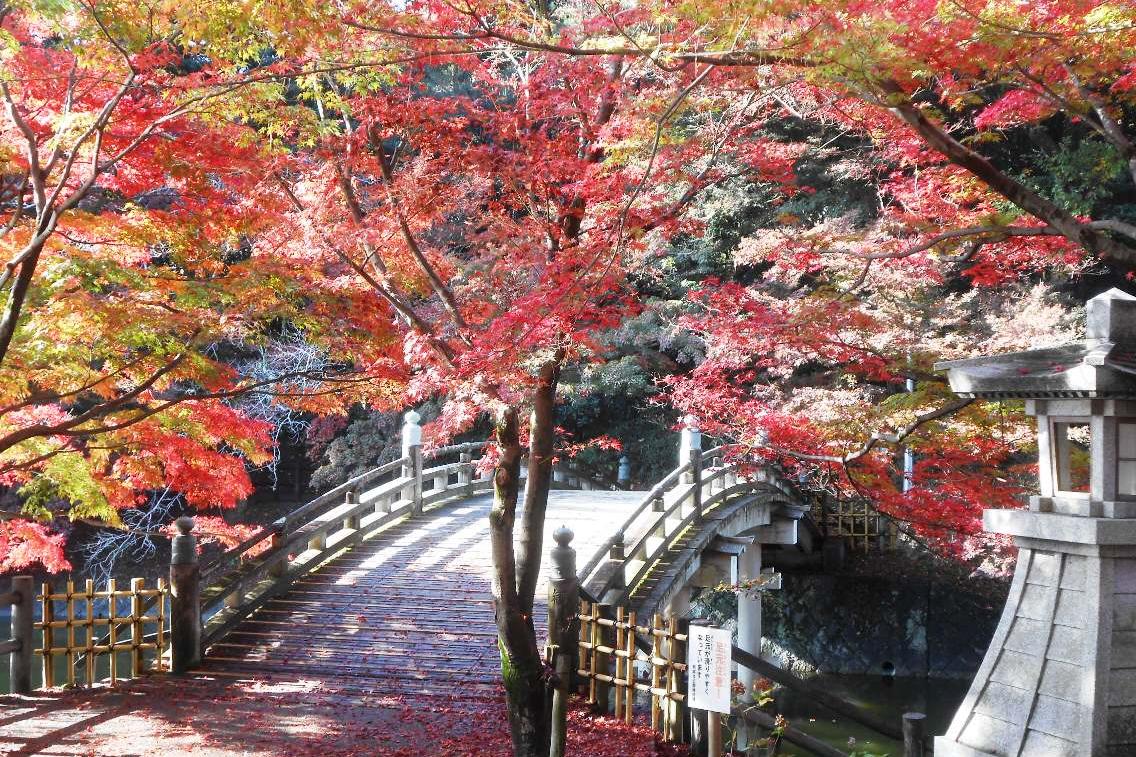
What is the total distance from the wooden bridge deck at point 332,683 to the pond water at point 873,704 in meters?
5.30

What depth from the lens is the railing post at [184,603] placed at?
33.9ft

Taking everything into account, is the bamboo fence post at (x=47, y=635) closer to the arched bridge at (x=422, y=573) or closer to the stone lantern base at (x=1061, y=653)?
the arched bridge at (x=422, y=573)

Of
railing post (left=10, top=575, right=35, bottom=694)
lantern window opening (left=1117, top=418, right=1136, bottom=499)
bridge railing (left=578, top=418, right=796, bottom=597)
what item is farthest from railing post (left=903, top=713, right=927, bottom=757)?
railing post (left=10, top=575, right=35, bottom=694)

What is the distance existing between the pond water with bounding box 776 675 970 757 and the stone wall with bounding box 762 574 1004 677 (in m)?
0.44

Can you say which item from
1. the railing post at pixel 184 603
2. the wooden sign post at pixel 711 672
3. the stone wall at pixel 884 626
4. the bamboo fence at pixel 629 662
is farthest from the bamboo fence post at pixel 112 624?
the stone wall at pixel 884 626

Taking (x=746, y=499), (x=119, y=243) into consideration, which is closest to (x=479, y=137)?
(x=119, y=243)

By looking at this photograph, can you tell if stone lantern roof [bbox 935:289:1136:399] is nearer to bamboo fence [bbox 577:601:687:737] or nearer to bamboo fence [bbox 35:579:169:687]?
bamboo fence [bbox 577:601:687:737]

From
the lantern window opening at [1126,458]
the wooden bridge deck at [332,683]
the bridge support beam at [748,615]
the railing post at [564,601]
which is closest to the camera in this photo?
the lantern window opening at [1126,458]

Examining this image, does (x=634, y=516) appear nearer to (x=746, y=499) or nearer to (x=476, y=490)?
(x=746, y=499)

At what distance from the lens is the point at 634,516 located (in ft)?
44.1

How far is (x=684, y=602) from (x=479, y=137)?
27.9 ft

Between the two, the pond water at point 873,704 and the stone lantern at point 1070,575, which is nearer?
the stone lantern at point 1070,575

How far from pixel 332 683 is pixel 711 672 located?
4848 millimetres

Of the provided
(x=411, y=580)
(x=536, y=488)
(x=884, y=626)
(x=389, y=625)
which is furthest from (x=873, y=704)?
(x=536, y=488)
